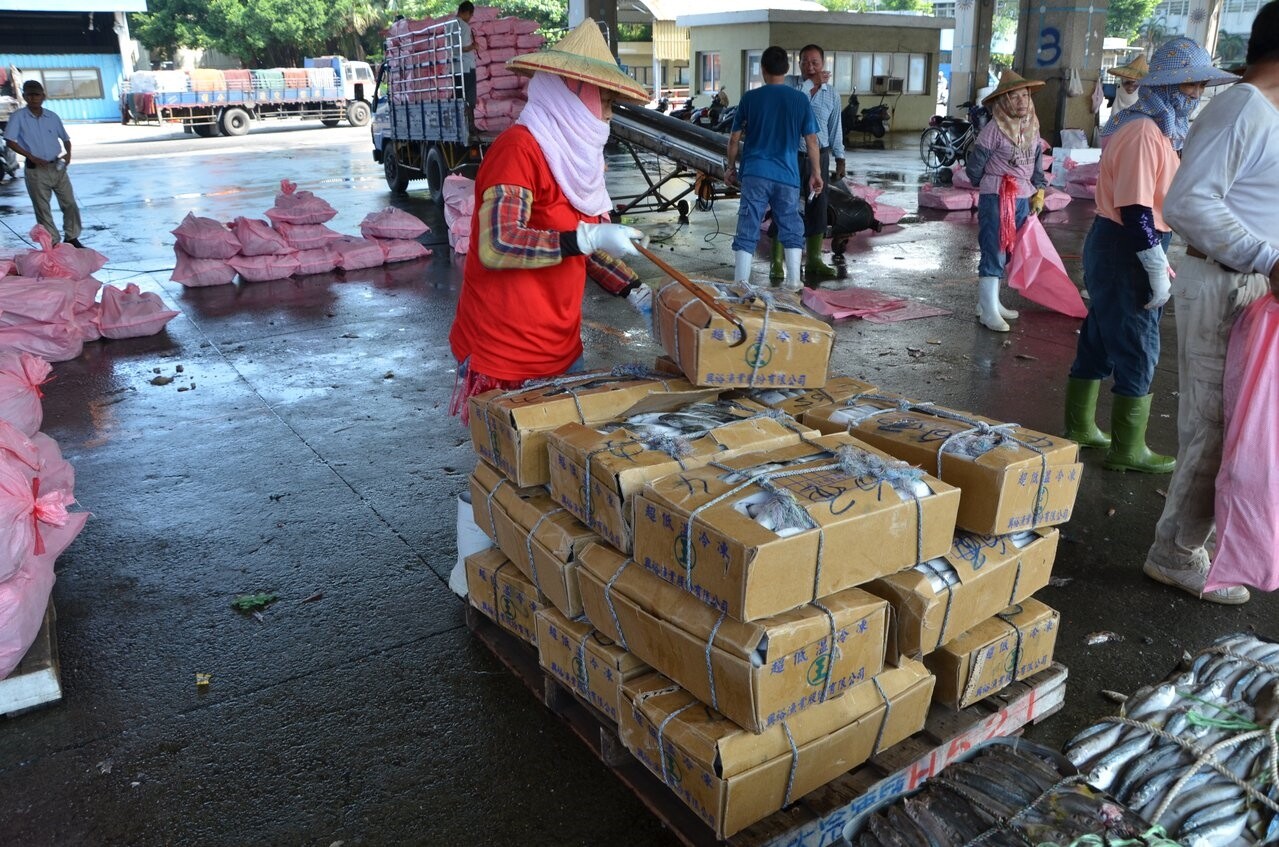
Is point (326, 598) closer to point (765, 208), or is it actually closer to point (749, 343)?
point (749, 343)

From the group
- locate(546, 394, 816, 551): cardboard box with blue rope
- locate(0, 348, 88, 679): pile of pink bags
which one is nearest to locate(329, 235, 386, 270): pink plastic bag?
locate(0, 348, 88, 679): pile of pink bags

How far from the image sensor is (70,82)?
40.0m

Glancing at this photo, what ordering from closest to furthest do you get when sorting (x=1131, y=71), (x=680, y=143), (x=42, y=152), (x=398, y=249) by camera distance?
(x=1131, y=71), (x=398, y=249), (x=42, y=152), (x=680, y=143)

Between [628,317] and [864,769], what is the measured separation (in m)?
5.85

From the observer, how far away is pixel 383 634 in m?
3.29

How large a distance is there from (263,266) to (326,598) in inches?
254

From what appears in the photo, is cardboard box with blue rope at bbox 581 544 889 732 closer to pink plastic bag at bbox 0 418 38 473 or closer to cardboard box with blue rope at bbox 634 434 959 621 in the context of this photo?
cardboard box with blue rope at bbox 634 434 959 621

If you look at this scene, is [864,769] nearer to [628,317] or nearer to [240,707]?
[240,707]

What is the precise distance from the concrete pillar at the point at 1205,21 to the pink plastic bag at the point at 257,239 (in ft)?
71.9

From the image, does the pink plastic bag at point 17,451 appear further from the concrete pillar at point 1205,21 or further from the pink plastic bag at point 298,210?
the concrete pillar at point 1205,21

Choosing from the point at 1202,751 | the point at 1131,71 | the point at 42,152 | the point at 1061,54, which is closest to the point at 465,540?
the point at 1202,751

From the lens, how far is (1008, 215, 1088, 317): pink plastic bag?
6.40 metres

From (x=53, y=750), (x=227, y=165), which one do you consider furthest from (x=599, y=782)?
(x=227, y=165)

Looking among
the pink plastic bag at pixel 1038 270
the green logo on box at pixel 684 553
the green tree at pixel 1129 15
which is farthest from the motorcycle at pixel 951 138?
the green tree at pixel 1129 15
